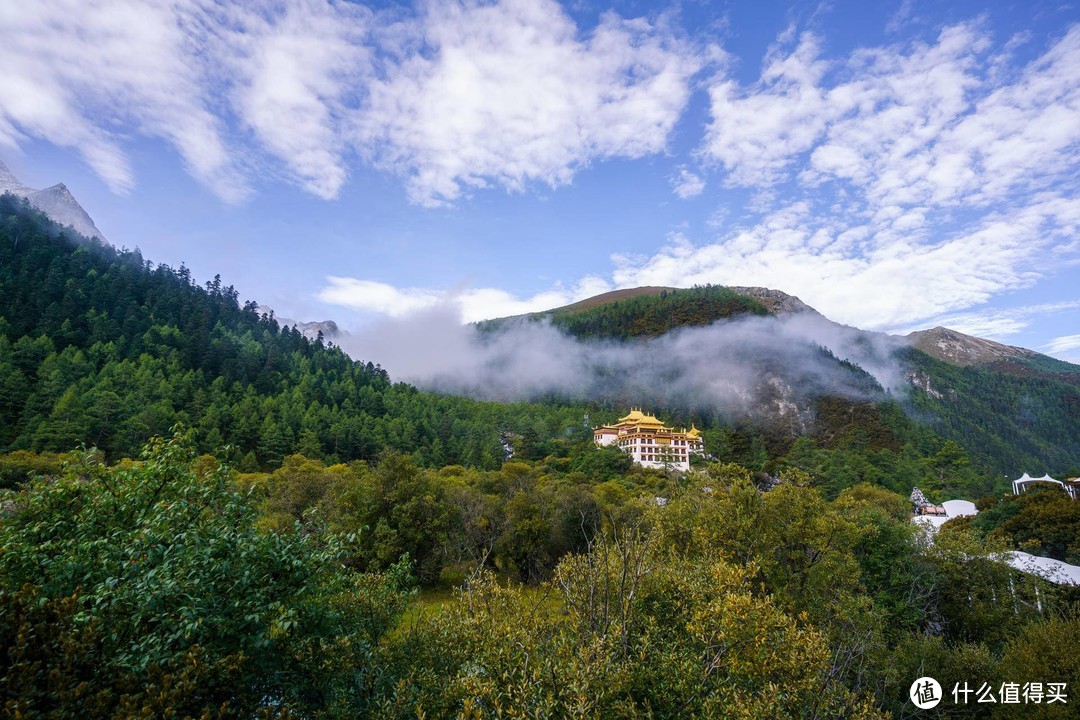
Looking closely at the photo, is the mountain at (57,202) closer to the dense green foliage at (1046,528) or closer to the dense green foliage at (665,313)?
the dense green foliage at (665,313)

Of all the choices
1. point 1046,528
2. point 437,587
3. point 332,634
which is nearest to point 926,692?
point 332,634

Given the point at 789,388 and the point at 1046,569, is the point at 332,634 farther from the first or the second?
the point at 789,388

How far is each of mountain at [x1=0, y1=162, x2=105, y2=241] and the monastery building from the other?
170984 millimetres

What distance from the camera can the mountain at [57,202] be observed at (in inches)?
6206

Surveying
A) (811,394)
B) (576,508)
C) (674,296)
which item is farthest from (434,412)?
(674,296)

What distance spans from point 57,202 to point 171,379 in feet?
549

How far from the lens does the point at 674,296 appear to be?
187 m

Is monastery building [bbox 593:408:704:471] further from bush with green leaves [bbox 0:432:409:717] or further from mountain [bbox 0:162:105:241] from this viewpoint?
mountain [bbox 0:162:105:241]

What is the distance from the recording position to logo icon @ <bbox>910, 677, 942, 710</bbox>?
13.9 metres

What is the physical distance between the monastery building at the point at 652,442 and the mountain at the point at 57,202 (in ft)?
561

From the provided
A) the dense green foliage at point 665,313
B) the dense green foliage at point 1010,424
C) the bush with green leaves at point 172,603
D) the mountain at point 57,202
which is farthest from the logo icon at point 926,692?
the mountain at point 57,202

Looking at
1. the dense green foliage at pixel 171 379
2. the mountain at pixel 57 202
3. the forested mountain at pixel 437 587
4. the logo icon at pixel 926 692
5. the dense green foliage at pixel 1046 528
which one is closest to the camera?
the forested mountain at pixel 437 587

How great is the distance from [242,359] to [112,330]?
683 inches

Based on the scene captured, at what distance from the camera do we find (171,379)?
208 feet
